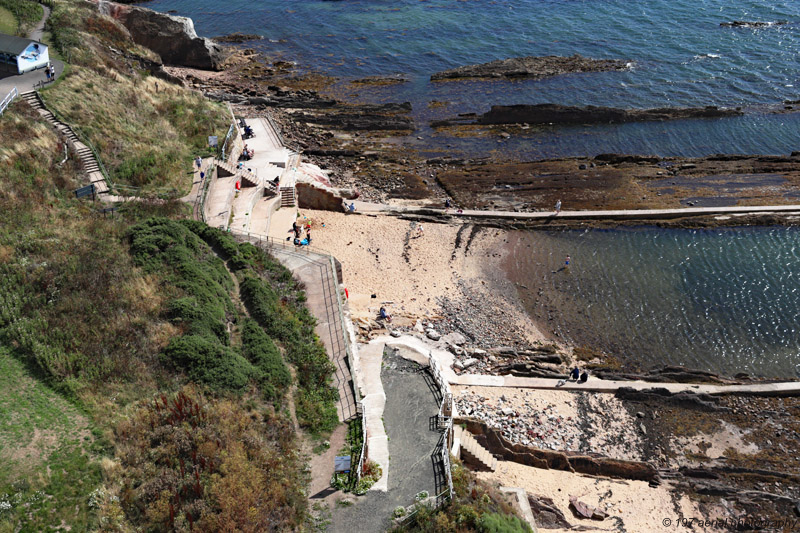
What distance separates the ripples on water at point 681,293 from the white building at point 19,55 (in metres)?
32.5

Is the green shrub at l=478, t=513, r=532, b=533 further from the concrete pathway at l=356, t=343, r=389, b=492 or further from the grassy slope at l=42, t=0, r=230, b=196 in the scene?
the grassy slope at l=42, t=0, r=230, b=196

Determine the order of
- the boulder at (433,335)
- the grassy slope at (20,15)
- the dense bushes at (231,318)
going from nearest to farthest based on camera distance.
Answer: the dense bushes at (231,318)
the boulder at (433,335)
the grassy slope at (20,15)

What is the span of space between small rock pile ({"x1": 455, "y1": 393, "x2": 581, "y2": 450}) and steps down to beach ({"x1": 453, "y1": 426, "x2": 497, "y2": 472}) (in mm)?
1556

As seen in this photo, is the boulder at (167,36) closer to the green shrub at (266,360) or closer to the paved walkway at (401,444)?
the green shrub at (266,360)

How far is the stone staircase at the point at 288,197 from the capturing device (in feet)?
112

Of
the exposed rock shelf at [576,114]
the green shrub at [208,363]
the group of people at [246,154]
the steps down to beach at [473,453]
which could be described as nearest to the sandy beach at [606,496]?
the steps down to beach at [473,453]

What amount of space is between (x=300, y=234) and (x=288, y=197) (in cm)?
365

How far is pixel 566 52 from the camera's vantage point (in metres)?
60.8

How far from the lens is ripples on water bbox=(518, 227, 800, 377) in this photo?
27188 millimetres

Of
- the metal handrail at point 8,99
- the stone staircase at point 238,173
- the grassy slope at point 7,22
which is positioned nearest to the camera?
the metal handrail at point 8,99

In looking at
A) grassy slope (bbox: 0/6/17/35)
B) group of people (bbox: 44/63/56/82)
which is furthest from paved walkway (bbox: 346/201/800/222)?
grassy slope (bbox: 0/6/17/35)

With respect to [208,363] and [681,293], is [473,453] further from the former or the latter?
[681,293]

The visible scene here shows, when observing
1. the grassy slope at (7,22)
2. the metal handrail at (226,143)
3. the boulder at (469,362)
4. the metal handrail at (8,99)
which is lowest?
the boulder at (469,362)

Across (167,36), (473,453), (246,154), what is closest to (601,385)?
(473,453)
